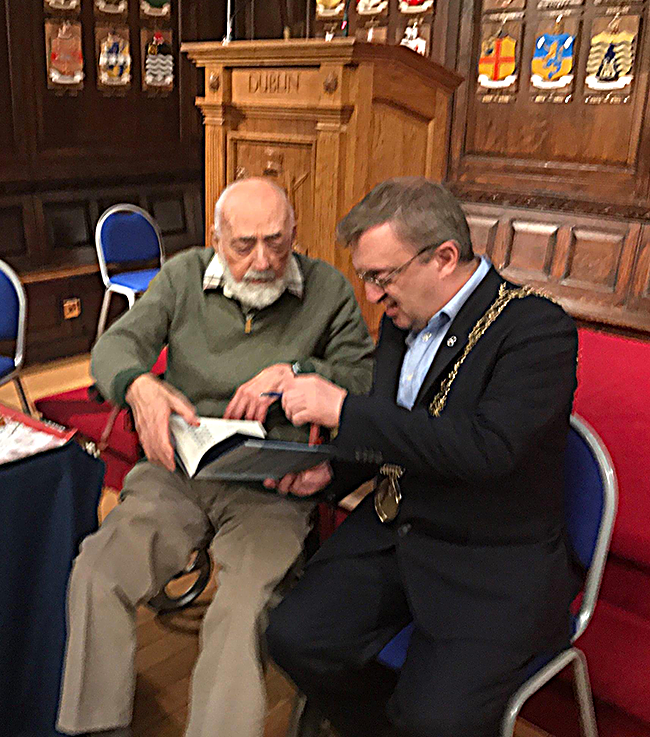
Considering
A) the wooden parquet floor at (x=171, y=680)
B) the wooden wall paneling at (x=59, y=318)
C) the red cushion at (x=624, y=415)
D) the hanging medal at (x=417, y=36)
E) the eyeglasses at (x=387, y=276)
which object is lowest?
the wooden parquet floor at (x=171, y=680)

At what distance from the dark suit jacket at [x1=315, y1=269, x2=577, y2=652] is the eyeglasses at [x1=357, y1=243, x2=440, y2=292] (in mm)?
131

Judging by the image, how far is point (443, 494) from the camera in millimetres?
1394

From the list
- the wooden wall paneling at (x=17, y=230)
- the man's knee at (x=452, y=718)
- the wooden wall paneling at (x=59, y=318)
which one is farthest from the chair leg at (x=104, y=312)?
the man's knee at (x=452, y=718)

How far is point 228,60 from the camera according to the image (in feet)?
10.6

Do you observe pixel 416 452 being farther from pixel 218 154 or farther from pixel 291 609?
pixel 218 154

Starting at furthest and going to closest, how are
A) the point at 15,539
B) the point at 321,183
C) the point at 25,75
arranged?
the point at 25,75
the point at 321,183
the point at 15,539

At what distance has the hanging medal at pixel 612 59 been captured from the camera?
407 cm

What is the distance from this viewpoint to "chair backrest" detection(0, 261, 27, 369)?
2863mm

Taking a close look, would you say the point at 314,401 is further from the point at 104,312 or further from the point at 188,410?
the point at 104,312

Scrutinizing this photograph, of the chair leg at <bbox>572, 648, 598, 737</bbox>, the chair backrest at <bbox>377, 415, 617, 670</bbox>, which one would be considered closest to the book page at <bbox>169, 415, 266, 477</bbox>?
the chair backrest at <bbox>377, 415, 617, 670</bbox>

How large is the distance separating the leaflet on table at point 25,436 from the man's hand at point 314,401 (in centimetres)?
45

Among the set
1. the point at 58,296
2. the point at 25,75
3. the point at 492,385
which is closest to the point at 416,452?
the point at 492,385

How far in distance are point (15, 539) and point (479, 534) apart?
34.2 inches

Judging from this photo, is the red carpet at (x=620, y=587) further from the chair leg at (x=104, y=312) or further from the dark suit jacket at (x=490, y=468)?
the chair leg at (x=104, y=312)
